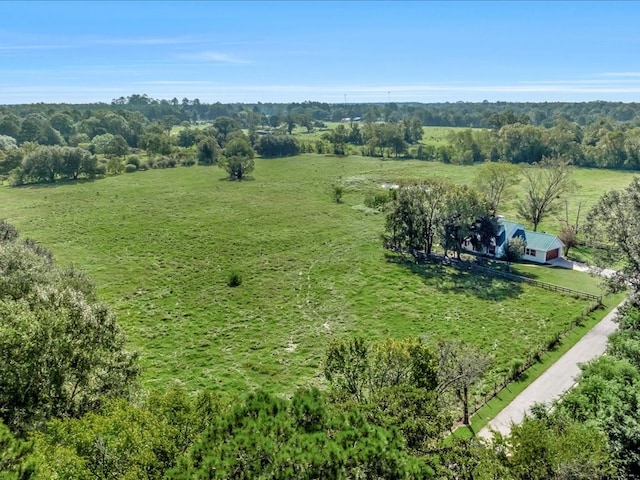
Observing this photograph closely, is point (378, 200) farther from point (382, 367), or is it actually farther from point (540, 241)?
point (382, 367)

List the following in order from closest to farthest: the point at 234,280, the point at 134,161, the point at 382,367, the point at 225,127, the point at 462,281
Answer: the point at 382,367 → the point at 234,280 → the point at 462,281 → the point at 134,161 → the point at 225,127

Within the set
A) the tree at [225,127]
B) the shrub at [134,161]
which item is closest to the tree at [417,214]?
the shrub at [134,161]

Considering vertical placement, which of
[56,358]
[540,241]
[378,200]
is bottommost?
[540,241]

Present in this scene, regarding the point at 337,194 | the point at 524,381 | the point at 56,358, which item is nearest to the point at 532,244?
the point at 524,381

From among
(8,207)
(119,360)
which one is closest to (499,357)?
(119,360)

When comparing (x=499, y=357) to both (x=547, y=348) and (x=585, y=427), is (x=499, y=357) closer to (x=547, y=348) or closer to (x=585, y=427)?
(x=547, y=348)

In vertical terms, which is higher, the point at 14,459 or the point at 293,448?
the point at 293,448

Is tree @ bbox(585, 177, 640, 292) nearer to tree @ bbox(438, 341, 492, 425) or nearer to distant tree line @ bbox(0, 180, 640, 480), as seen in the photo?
distant tree line @ bbox(0, 180, 640, 480)
